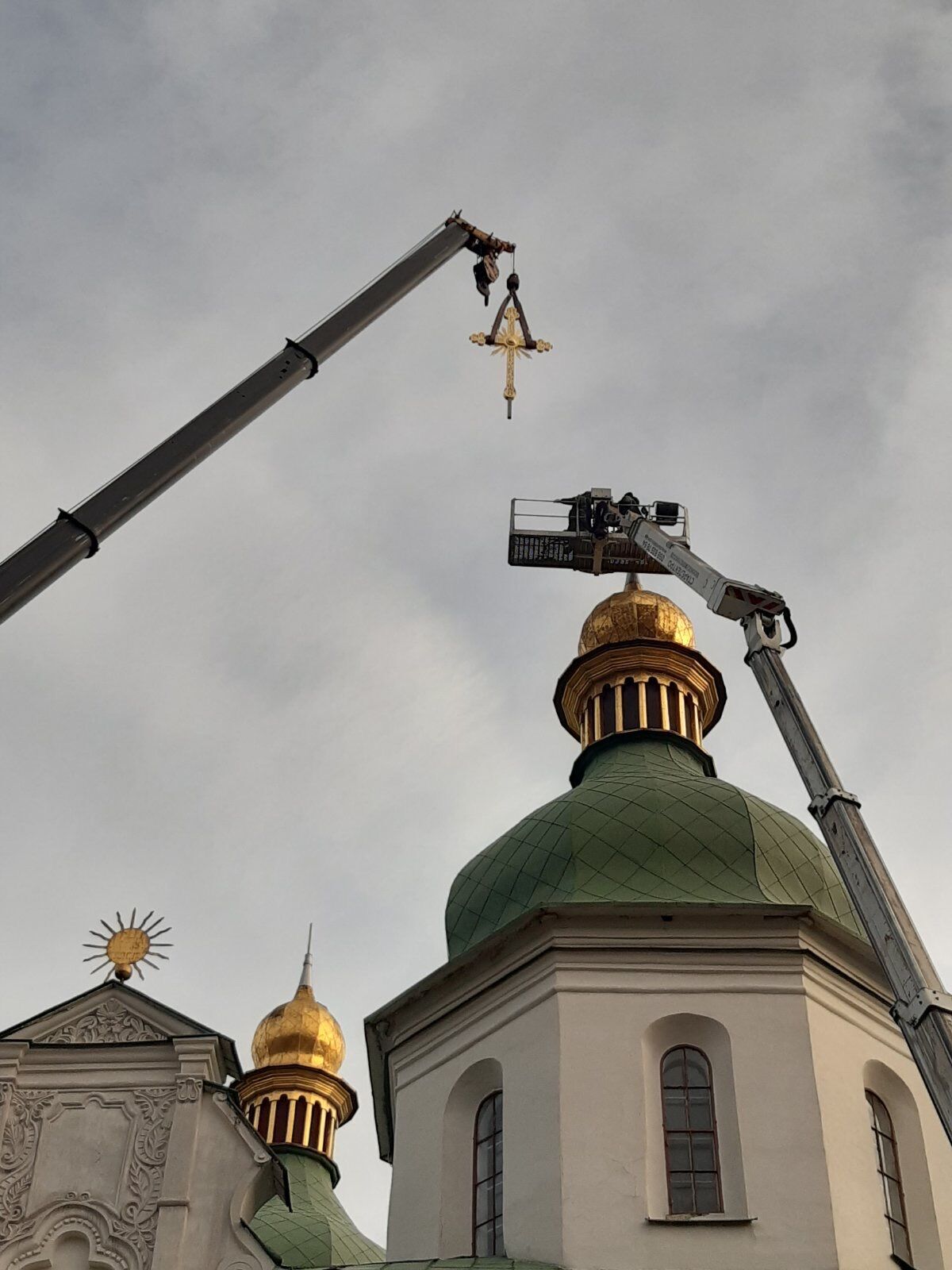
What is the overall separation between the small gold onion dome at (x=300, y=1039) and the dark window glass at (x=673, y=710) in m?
10.7

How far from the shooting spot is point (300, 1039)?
31.6 meters

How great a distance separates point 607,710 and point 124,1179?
10.7m

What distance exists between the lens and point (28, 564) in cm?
1152

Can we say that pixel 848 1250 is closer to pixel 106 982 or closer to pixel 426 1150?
pixel 426 1150

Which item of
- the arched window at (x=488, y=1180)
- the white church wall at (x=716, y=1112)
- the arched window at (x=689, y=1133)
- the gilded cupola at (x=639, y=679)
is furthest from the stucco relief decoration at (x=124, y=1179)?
the gilded cupola at (x=639, y=679)

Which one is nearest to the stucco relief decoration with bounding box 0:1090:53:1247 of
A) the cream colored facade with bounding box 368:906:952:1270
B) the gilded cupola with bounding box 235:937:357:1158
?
the cream colored facade with bounding box 368:906:952:1270

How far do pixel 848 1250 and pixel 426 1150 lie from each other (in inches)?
182

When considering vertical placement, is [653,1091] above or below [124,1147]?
above

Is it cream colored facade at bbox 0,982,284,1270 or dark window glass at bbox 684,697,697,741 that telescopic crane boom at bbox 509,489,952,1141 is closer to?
dark window glass at bbox 684,697,697,741

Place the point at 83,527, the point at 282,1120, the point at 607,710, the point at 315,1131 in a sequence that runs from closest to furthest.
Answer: the point at 83,527 → the point at 607,710 → the point at 282,1120 → the point at 315,1131

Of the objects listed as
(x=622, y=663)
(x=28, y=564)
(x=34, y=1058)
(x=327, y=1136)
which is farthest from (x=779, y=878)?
(x=327, y=1136)

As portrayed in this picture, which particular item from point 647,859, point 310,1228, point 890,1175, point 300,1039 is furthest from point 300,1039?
point 890,1175

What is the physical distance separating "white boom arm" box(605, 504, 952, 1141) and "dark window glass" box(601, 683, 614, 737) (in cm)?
564

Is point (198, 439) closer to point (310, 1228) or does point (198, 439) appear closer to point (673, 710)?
point (673, 710)
